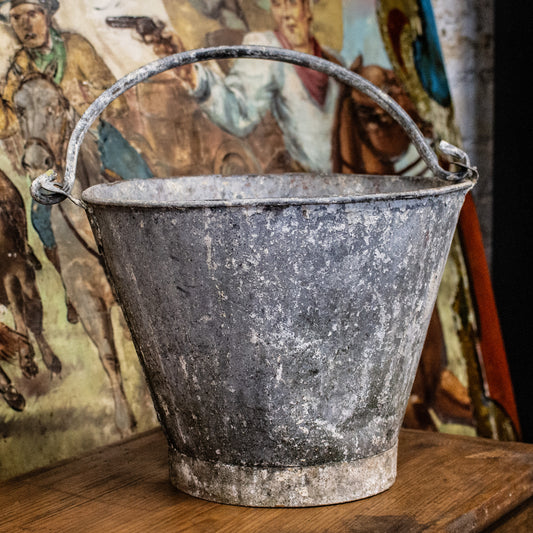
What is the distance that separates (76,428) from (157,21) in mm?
1035

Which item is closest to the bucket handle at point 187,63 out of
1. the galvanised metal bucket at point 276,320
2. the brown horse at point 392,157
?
the galvanised metal bucket at point 276,320

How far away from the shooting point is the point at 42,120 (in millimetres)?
1678

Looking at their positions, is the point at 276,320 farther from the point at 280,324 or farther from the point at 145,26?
the point at 145,26

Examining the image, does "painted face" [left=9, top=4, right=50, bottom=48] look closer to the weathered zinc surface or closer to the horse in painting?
the horse in painting

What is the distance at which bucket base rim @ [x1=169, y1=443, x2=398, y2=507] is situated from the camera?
1.30 metres

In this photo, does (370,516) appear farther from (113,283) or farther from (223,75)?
(223,75)

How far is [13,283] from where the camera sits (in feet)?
5.25

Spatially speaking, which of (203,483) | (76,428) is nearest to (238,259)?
(203,483)

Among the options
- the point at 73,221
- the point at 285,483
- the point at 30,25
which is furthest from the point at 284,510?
the point at 30,25

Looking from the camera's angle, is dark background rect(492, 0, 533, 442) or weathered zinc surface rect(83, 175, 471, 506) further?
dark background rect(492, 0, 533, 442)

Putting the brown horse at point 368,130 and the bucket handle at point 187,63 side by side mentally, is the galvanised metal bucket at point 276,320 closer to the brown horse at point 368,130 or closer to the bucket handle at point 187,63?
the bucket handle at point 187,63

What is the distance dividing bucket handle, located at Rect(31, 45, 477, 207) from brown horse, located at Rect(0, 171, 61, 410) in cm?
22

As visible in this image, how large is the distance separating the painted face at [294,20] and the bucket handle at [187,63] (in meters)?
0.76

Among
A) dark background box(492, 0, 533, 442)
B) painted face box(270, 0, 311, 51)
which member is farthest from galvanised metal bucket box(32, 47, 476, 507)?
dark background box(492, 0, 533, 442)
